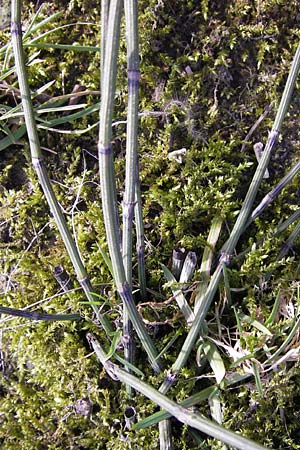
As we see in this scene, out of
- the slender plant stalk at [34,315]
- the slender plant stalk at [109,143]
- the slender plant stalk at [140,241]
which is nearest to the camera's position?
the slender plant stalk at [109,143]

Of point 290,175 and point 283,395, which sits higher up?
point 290,175

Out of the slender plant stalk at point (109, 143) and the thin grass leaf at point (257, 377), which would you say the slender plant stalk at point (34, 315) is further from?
the thin grass leaf at point (257, 377)

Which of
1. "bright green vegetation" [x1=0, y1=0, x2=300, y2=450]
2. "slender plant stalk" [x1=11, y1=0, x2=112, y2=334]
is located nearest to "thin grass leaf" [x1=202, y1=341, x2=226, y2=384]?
"bright green vegetation" [x1=0, y1=0, x2=300, y2=450]

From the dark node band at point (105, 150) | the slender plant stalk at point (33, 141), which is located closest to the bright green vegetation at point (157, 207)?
the slender plant stalk at point (33, 141)

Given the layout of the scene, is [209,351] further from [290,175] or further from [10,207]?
[10,207]

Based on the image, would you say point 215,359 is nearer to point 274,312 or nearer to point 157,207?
point 274,312

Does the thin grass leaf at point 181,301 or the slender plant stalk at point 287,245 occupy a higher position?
the slender plant stalk at point 287,245

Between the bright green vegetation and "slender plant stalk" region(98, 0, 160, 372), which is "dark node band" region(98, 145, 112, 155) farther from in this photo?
the bright green vegetation

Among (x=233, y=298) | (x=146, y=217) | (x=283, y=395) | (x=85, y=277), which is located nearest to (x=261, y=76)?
(x=146, y=217)
